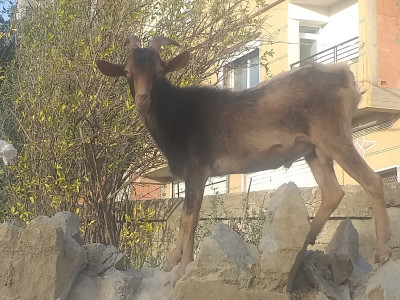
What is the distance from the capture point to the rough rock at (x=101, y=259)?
4.36 meters

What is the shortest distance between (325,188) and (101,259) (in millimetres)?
1715

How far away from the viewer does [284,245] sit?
3676 mm

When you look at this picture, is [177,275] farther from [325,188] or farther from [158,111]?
[325,188]

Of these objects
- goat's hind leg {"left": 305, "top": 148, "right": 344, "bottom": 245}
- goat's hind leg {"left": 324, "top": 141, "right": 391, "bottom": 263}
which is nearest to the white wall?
goat's hind leg {"left": 305, "top": 148, "right": 344, "bottom": 245}

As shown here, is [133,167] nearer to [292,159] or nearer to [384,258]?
[292,159]

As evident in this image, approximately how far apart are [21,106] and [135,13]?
1.99 m

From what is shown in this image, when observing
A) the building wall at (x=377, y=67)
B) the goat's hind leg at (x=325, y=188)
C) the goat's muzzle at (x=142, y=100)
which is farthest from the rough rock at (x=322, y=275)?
the building wall at (x=377, y=67)

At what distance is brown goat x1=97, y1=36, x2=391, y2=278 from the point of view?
426 centimetres

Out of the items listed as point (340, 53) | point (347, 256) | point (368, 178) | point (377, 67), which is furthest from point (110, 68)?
point (340, 53)

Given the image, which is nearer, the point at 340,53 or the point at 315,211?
the point at 315,211

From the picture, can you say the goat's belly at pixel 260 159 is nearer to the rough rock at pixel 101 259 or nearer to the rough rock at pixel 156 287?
the rough rock at pixel 156 287

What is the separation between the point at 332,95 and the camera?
14.2 feet

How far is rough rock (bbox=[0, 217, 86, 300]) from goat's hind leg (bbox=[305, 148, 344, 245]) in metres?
1.82

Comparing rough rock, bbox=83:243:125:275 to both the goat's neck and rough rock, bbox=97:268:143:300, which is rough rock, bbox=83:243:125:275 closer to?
rough rock, bbox=97:268:143:300
